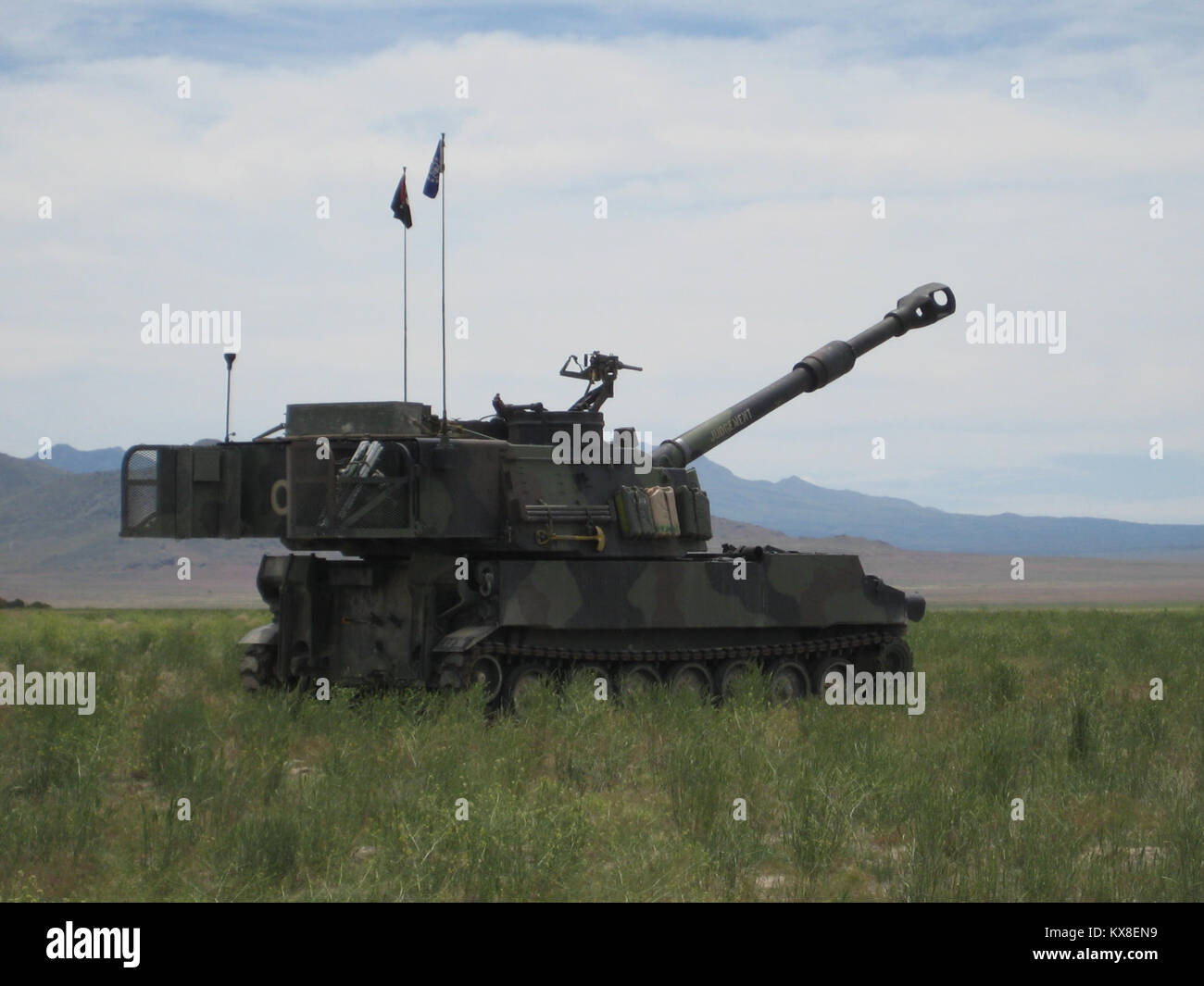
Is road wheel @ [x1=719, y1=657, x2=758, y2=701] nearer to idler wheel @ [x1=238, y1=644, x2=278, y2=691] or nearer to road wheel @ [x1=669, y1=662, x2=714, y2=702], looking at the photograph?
road wheel @ [x1=669, y1=662, x2=714, y2=702]

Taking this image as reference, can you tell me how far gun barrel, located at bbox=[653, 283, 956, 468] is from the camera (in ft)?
57.3

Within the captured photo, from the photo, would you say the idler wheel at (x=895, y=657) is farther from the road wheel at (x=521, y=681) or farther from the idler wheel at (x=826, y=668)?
the road wheel at (x=521, y=681)

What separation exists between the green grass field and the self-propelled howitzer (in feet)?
2.25

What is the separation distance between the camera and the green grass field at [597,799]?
8.12 metres

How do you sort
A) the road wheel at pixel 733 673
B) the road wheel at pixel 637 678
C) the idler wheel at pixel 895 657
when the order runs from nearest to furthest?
the road wheel at pixel 637 678
the road wheel at pixel 733 673
the idler wheel at pixel 895 657

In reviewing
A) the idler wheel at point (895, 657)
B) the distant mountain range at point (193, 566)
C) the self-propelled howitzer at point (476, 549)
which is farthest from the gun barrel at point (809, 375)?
the distant mountain range at point (193, 566)

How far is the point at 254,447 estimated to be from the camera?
1521 cm

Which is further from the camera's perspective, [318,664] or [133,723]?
[318,664]

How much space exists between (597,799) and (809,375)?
9468 mm

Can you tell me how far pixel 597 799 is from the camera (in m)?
10.1

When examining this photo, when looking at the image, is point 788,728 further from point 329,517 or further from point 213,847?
point 213,847

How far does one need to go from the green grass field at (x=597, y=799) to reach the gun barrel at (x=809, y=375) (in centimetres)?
339

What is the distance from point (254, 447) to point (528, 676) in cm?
349
